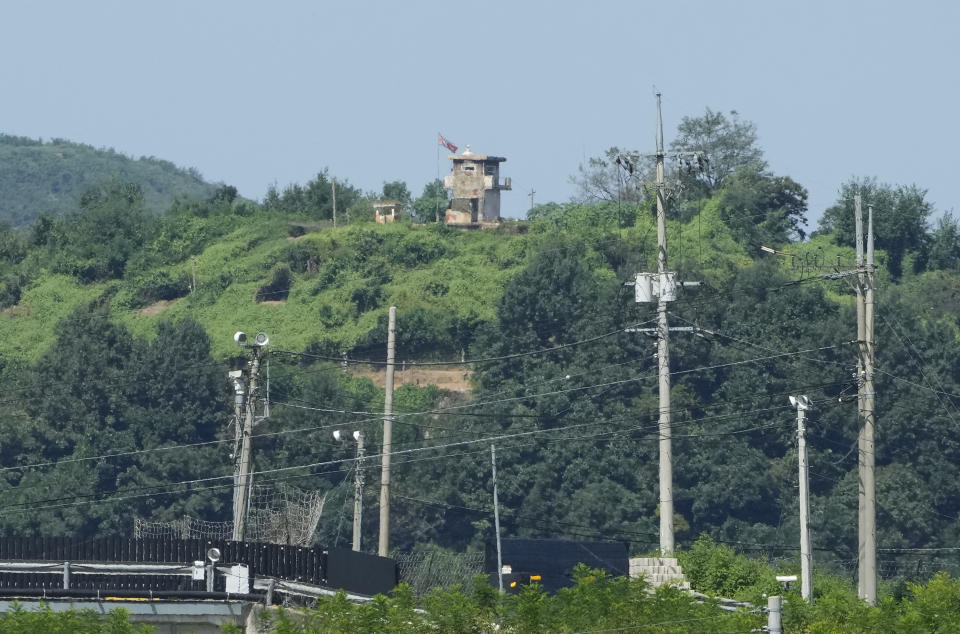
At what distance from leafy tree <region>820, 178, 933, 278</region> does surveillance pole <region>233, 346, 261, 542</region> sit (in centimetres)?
7391

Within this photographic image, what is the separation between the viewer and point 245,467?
48.2 m

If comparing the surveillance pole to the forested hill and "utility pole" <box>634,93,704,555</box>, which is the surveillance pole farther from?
the forested hill

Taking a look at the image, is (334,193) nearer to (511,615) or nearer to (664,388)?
(664,388)

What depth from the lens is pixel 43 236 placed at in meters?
131

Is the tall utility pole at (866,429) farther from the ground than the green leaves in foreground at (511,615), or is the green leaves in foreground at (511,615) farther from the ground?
the tall utility pole at (866,429)

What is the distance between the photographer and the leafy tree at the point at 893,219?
12056cm

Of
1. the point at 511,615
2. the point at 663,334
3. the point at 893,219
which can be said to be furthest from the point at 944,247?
the point at 511,615

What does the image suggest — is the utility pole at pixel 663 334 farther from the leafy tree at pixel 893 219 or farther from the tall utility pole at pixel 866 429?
the leafy tree at pixel 893 219

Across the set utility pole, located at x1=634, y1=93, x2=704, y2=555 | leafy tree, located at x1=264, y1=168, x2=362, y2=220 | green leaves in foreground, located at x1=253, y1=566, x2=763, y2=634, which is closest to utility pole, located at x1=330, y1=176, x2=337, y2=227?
leafy tree, located at x1=264, y1=168, x2=362, y2=220

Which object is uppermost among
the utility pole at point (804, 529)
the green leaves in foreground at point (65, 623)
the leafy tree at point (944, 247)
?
the leafy tree at point (944, 247)

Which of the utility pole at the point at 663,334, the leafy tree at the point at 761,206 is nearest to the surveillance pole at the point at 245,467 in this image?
the utility pole at the point at 663,334

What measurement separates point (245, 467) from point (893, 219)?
79.4m

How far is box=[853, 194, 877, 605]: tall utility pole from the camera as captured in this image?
46719 mm

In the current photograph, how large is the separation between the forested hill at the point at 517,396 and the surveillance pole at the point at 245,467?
3302 cm
